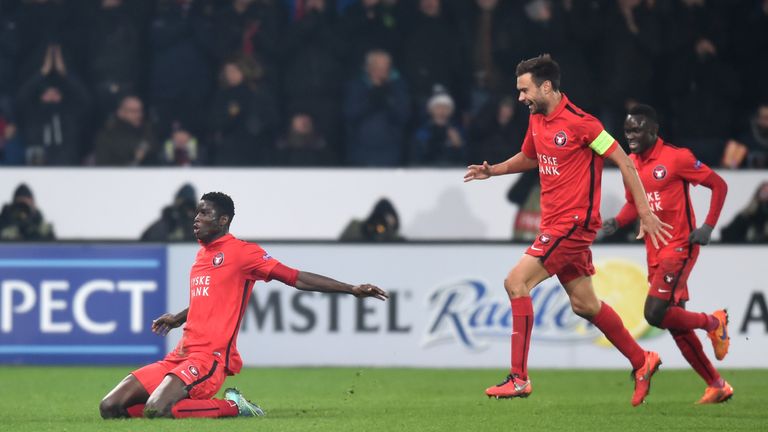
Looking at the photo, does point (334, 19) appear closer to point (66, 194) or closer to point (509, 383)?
point (66, 194)

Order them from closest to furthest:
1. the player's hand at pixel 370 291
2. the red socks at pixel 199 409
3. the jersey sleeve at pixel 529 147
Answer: the player's hand at pixel 370 291 → the red socks at pixel 199 409 → the jersey sleeve at pixel 529 147

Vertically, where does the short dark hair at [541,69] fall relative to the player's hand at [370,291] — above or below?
above

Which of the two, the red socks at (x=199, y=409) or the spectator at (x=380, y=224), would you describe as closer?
the red socks at (x=199, y=409)

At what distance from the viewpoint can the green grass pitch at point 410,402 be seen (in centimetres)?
858

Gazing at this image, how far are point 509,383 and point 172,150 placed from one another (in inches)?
278

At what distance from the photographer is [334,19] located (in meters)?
16.2

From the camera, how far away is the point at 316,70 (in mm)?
15578

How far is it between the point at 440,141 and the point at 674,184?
16.4 feet

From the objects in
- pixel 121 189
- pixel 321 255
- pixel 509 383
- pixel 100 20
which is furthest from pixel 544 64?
pixel 100 20

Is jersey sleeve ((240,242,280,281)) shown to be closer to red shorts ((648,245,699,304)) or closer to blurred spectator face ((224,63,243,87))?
red shorts ((648,245,699,304))

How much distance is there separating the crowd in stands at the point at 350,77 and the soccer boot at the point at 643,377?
5.23 meters

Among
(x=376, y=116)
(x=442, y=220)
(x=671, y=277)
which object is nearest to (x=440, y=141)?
(x=376, y=116)

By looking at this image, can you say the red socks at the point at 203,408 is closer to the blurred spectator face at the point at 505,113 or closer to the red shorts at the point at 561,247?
the red shorts at the point at 561,247

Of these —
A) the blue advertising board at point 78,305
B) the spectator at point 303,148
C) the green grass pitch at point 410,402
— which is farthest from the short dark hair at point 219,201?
the spectator at point 303,148
